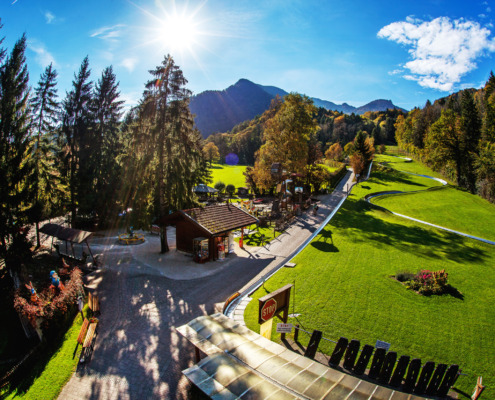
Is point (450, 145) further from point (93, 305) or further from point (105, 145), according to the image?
A: point (93, 305)

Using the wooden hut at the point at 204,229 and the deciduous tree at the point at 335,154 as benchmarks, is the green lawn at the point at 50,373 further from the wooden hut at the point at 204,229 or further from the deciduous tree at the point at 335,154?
the deciduous tree at the point at 335,154

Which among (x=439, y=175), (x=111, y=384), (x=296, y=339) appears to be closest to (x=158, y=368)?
(x=111, y=384)

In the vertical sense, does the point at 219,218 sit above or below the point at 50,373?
above

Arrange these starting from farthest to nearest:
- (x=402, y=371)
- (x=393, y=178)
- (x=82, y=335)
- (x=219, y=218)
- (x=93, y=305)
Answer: (x=393, y=178)
(x=219, y=218)
(x=93, y=305)
(x=82, y=335)
(x=402, y=371)

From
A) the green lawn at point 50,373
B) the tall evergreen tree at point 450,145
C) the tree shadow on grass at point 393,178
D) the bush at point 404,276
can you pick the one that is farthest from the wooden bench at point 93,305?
the tall evergreen tree at point 450,145

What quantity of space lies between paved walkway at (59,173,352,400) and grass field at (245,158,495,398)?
269 centimetres

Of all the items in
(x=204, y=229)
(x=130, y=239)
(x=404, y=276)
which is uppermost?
(x=204, y=229)

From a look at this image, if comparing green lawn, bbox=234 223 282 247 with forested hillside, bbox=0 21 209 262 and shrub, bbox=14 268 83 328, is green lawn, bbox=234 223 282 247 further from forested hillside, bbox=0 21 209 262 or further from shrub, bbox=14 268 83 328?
shrub, bbox=14 268 83 328

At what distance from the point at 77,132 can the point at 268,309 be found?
25.8 meters

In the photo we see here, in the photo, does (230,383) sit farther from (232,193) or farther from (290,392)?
(232,193)

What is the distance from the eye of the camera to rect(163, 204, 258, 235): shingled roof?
65.1ft

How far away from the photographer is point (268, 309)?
9273mm

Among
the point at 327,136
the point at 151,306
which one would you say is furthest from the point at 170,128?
the point at 327,136

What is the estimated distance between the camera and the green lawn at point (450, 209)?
88.5 ft
